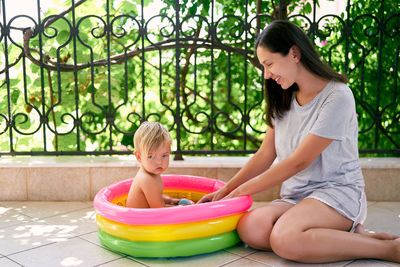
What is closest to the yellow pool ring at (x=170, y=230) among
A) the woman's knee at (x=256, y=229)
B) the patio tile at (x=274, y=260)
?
the woman's knee at (x=256, y=229)

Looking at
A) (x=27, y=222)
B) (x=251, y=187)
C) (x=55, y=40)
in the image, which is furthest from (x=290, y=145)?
(x=55, y=40)

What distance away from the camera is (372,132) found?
470 cm

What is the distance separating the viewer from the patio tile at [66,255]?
98.3 inches

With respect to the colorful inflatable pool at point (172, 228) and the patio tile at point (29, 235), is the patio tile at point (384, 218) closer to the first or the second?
the colorful inflatable pool at point (172, 228)

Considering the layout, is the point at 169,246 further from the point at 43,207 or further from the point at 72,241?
the point at 43,207

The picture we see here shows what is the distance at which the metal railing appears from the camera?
3.74 meters

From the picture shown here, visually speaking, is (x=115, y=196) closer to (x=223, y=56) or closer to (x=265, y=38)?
(x=265, y=38)

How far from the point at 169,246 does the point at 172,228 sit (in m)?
0.10

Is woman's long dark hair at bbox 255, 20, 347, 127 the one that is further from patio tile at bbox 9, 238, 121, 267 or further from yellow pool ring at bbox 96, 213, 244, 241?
patio tile at bbox 9, 238, 121, 267

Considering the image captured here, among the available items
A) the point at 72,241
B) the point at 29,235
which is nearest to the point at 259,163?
the point at 72,241

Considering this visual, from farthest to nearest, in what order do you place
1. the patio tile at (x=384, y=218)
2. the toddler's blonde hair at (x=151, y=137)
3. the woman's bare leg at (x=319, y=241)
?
the patio tile at (x=384, y=218)
the toddler's blonde hair at (x=151, y=137)
the woman's bare leg at (x=319, y=241)

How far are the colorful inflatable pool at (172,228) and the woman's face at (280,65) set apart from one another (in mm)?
701

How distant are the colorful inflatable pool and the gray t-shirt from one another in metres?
0.37

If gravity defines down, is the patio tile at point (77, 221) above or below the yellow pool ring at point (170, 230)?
below
